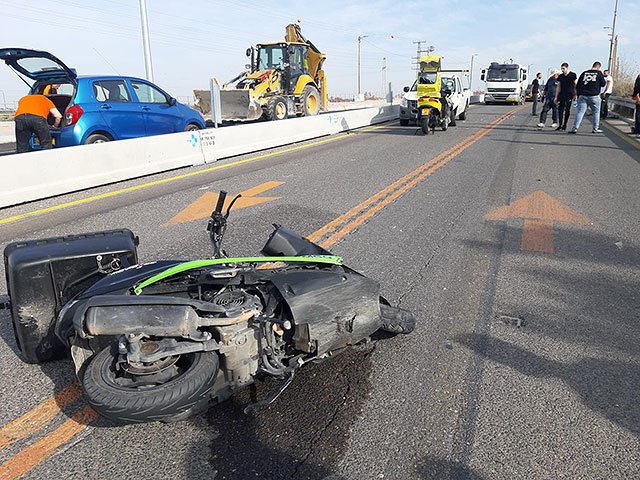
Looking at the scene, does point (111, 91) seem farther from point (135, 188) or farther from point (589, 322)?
point (589, 322)

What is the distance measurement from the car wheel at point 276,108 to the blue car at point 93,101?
24.2ft

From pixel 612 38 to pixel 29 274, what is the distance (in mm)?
48355

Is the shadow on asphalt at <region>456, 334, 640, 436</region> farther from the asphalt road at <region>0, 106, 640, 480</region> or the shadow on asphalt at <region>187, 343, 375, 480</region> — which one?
the shadow on asphalt at <region>187, 343, 375, 480</region>

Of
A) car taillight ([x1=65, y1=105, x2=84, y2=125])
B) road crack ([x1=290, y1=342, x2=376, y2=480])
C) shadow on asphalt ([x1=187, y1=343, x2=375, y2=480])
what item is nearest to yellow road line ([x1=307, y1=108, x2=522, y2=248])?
road crack ([x1=290, y1=342, x2=376, y2=480])

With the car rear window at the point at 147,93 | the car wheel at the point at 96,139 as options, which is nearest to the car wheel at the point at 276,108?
the car rear window at the point at 147,93

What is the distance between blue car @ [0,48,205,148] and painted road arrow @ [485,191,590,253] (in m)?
7.38

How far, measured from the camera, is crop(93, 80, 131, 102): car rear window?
32.4ft

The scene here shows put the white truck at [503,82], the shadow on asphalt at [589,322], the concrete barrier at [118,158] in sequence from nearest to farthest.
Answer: the shadow on asphalt at [589,322] < the concrete barrier at [118,158] < the white truck at [503,82]

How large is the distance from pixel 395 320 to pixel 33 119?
8.46 metres

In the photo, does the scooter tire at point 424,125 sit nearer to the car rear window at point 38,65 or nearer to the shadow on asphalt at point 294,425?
the car rear window at point 38,65

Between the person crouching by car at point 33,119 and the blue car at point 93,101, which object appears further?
the blue car at point 93,101

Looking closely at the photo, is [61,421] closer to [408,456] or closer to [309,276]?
[309,276]

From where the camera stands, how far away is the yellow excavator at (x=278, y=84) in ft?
59.5

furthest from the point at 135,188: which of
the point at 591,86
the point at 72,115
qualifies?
the point at 591,86
